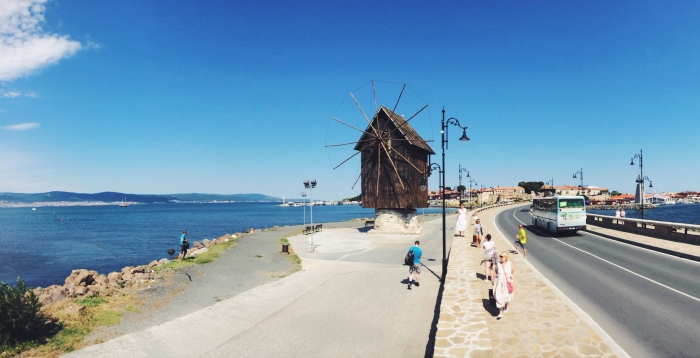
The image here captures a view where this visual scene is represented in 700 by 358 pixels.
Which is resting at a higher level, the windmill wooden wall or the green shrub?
the windmill wooden wall

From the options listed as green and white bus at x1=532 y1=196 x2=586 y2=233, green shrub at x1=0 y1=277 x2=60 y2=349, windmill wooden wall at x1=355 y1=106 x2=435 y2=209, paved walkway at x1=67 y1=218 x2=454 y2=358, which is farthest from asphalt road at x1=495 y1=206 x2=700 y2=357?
green shrub at x1=0 y1=277 x2=60 y2=349

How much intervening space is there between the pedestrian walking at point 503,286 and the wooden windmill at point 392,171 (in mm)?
24007

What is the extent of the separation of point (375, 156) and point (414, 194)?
16.7ft

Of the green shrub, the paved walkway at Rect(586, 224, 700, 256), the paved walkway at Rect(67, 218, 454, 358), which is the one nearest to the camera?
the paved walkway at Rect(67, 218, 454, 358)

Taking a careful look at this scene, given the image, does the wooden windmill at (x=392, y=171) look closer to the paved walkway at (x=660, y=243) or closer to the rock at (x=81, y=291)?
the paved walkway at (x=660, y=243)

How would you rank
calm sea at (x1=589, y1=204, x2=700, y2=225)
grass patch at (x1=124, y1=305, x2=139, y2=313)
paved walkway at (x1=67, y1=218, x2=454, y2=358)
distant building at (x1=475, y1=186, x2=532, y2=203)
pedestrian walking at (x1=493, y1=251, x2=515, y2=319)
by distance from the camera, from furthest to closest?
1. distant building at (x1=475, y1=186, x2=532, y2=203)
2. calm sea at (x1=589, y1=204, x2=700, y2=225)
3. grass patch at (x1=124, y1=305, x2=139, y2=313)
4. pedestrian walking at (x1=493, y1=251, x2=515, y2=319)
5. paved walkway at (x1=67, y1=218, x2=454, y2=358)

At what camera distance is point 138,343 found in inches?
423

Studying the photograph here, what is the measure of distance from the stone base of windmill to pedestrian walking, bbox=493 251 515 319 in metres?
24.7

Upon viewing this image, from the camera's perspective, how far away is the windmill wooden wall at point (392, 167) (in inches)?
1363

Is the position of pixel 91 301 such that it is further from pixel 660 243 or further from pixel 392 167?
pixel 660 243

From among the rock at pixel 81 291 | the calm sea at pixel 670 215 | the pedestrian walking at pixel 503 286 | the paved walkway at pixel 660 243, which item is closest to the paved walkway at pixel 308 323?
the pedestrian walking at pixel 503 286

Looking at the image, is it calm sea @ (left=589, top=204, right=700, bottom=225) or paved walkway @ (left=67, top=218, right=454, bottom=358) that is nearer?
paved walkway @ (left=67, top=218, right=454, bottom=358)

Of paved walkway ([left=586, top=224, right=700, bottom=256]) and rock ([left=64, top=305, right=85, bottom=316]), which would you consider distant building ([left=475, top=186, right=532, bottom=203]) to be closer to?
paved walkway ([left=586, top=224, right=700, bottom=256])

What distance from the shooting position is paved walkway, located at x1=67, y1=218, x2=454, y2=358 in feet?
33.2
